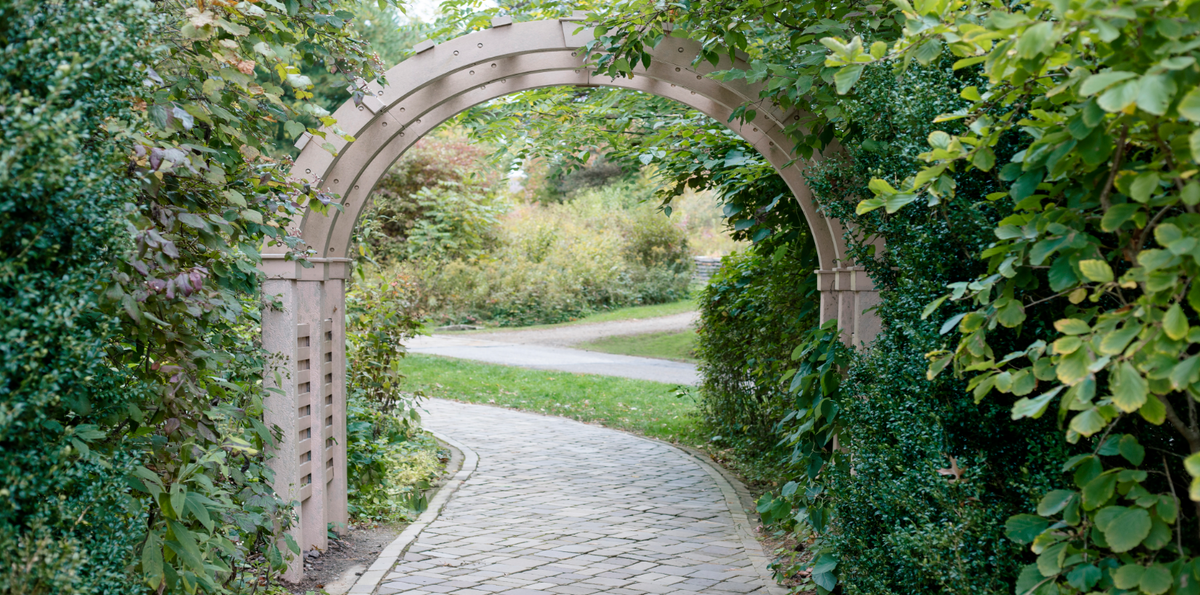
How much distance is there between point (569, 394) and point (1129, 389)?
10.6 metres

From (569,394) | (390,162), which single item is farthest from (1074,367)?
(569,394)

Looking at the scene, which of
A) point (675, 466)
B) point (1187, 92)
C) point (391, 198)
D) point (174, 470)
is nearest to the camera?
point (1187, 92)

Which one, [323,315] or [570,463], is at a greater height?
[323,315]

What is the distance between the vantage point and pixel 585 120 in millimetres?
7250

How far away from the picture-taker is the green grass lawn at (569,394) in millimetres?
10172

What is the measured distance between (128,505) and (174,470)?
38 cm

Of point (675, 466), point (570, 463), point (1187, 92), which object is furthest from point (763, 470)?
point (1187, 92)

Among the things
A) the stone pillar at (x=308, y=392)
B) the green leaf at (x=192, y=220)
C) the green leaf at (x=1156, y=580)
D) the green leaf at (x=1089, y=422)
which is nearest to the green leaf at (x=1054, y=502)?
the green leaf at (x=1156, y=580)

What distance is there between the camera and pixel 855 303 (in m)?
4.32

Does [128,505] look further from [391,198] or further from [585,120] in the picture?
[391,198]

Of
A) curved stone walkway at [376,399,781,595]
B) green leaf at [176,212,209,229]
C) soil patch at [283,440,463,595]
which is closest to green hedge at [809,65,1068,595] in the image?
curved stone walkway at [376,399,781,595]

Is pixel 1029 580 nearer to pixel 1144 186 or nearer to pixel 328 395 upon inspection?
pixel 1144 186

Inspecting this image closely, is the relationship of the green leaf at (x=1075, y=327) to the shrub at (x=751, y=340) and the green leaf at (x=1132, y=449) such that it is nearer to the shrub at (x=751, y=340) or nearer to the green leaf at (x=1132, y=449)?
the green leaf at (x=1132, y=449)

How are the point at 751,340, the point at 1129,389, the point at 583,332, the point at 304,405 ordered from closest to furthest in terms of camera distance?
the point at 1129,389 < the point at 304,405 < the point at 751,340 < the point at 583,332
